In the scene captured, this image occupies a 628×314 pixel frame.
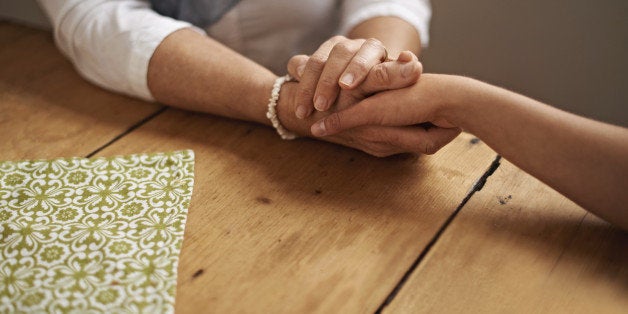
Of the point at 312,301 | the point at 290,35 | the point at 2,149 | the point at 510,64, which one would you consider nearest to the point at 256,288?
the point at 312,301

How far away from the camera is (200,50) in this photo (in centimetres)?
81

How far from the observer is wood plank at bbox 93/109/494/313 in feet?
1.75

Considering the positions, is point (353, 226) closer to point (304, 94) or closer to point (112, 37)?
point (304, 94)

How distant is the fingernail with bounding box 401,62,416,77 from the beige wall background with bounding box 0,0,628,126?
852mm

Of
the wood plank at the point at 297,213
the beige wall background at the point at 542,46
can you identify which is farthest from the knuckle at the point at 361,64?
the beige wall background at the point at 542,46

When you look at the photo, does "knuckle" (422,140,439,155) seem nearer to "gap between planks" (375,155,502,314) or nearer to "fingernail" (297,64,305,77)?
"gap between planks" (375,155,502,314)

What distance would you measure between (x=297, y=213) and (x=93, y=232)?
0.22m

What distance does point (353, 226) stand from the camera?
607 mm

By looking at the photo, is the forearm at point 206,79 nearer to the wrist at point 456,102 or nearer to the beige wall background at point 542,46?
the wrist at point 456,102

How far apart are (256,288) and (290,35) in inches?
21.6

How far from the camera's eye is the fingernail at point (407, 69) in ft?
2.24

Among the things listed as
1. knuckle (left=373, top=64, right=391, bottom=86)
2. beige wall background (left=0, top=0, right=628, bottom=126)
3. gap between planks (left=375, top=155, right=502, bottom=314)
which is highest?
knuckle (left=373, top=64, right=391, bottom=86)

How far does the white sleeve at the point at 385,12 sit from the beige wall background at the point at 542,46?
58 centimetres

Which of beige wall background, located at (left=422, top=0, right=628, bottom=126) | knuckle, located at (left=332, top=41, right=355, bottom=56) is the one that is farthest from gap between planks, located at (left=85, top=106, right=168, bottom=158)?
beige wall background, located at (left=422, top=0, right=628, bottom=126)
